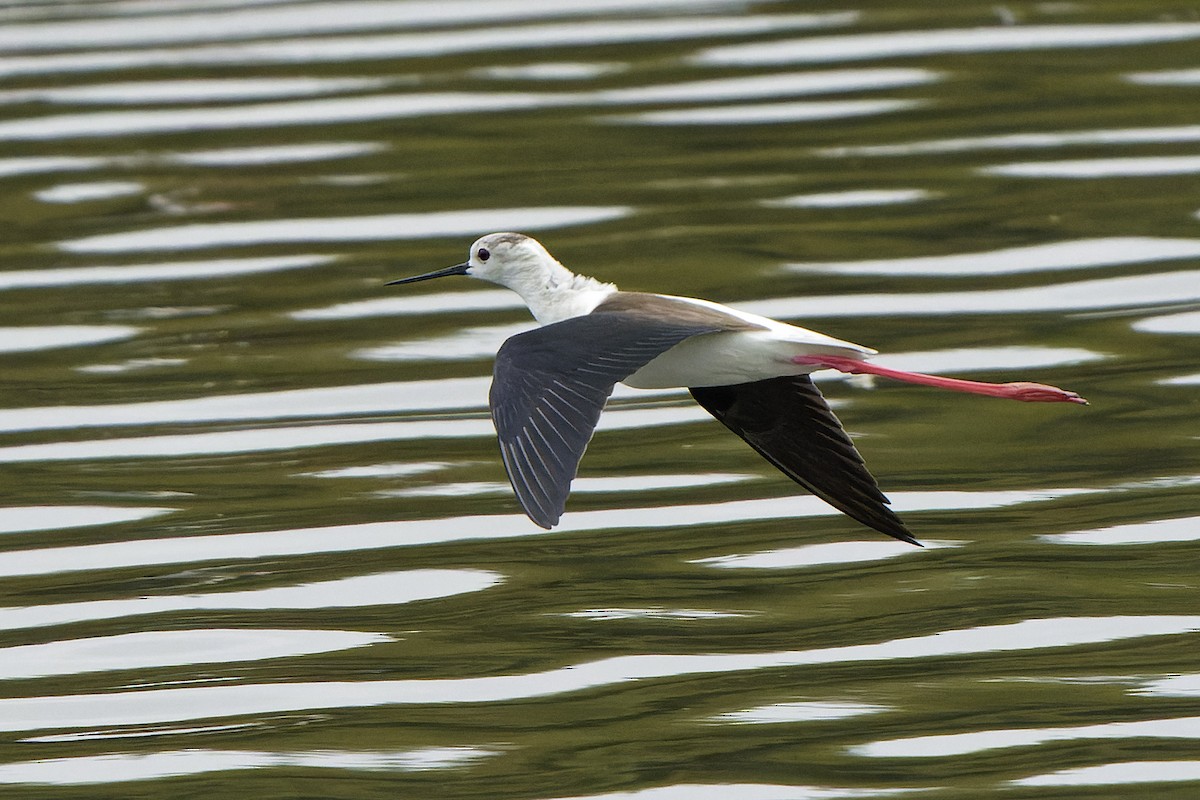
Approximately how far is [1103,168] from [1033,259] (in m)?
1.19

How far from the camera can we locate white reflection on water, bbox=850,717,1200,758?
4781 mm

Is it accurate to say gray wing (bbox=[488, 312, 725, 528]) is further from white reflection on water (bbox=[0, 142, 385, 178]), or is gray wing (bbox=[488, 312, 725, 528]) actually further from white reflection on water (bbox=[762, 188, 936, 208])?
white reflection on water (bbox=[0, 142, 385, 178])

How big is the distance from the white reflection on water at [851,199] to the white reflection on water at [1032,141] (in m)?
0.57

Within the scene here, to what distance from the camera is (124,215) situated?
984cm

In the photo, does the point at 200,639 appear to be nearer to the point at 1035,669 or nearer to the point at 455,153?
the point at 1035,669

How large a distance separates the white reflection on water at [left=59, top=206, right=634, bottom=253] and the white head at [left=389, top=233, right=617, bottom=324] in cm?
249

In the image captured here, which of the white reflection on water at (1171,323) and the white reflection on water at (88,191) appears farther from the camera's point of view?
the white reflection on water at (88,191)

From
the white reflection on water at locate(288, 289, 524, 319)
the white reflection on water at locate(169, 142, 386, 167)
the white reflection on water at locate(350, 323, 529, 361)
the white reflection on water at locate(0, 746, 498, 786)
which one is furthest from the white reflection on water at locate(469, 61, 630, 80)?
the white reflection on water at locate(0, 746, 498, 786)

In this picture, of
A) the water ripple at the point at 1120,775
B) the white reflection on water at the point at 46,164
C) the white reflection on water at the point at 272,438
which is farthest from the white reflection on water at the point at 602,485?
→ the white reflection on water at the point at 46,164

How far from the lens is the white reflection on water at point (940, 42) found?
1150cm

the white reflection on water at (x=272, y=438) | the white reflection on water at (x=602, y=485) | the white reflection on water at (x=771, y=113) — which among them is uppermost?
the white reflection on water at (x=771, y=113)

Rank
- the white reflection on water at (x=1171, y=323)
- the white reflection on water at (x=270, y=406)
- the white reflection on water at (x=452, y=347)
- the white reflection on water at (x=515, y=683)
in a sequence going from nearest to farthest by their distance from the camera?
the white reflection on water at (x=515, y=683), the white reflection on water at (x=270, y=406), the white reflection on water at (x=1171, y=323), the white reflection on water at (x=452, y=347)

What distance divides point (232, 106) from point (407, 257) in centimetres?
265

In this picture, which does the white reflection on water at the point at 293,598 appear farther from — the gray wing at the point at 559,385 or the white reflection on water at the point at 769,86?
the white reflection on water at the point at 769,86
